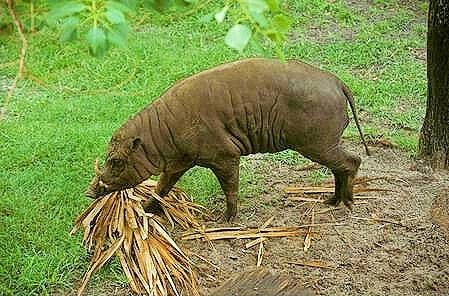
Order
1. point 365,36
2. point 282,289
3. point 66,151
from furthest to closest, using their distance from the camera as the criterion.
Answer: point 365,36
point 66,151
point 282,289

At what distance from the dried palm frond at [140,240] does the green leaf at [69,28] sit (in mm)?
2377

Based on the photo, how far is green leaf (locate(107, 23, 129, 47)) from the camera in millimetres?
1387

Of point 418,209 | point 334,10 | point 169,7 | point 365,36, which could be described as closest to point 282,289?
point 169,7

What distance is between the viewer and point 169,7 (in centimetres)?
159

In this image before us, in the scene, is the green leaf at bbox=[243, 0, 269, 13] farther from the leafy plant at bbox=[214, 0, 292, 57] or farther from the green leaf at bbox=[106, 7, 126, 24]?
the green leaf at bbox=[106, 7, 126, 24]

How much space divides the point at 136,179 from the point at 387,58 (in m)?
4.30

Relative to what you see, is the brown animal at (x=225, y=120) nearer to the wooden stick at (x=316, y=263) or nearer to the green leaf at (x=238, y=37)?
the wooden stick at (x=316, y=263)

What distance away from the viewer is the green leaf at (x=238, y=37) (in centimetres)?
121

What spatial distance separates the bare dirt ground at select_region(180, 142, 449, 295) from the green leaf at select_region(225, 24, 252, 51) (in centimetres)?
268

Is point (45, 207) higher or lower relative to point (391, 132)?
higher

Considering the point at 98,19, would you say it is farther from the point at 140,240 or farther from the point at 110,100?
the point at 110,100

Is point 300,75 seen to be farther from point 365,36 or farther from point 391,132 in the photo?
point 365,36

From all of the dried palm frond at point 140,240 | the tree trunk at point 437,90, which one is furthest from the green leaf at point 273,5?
the tree trunk at point 437,90

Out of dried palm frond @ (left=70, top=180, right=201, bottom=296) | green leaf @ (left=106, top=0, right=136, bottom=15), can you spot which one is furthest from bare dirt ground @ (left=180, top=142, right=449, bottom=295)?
green leaf @ (left=106, top=0, right=136, bottom=15)
